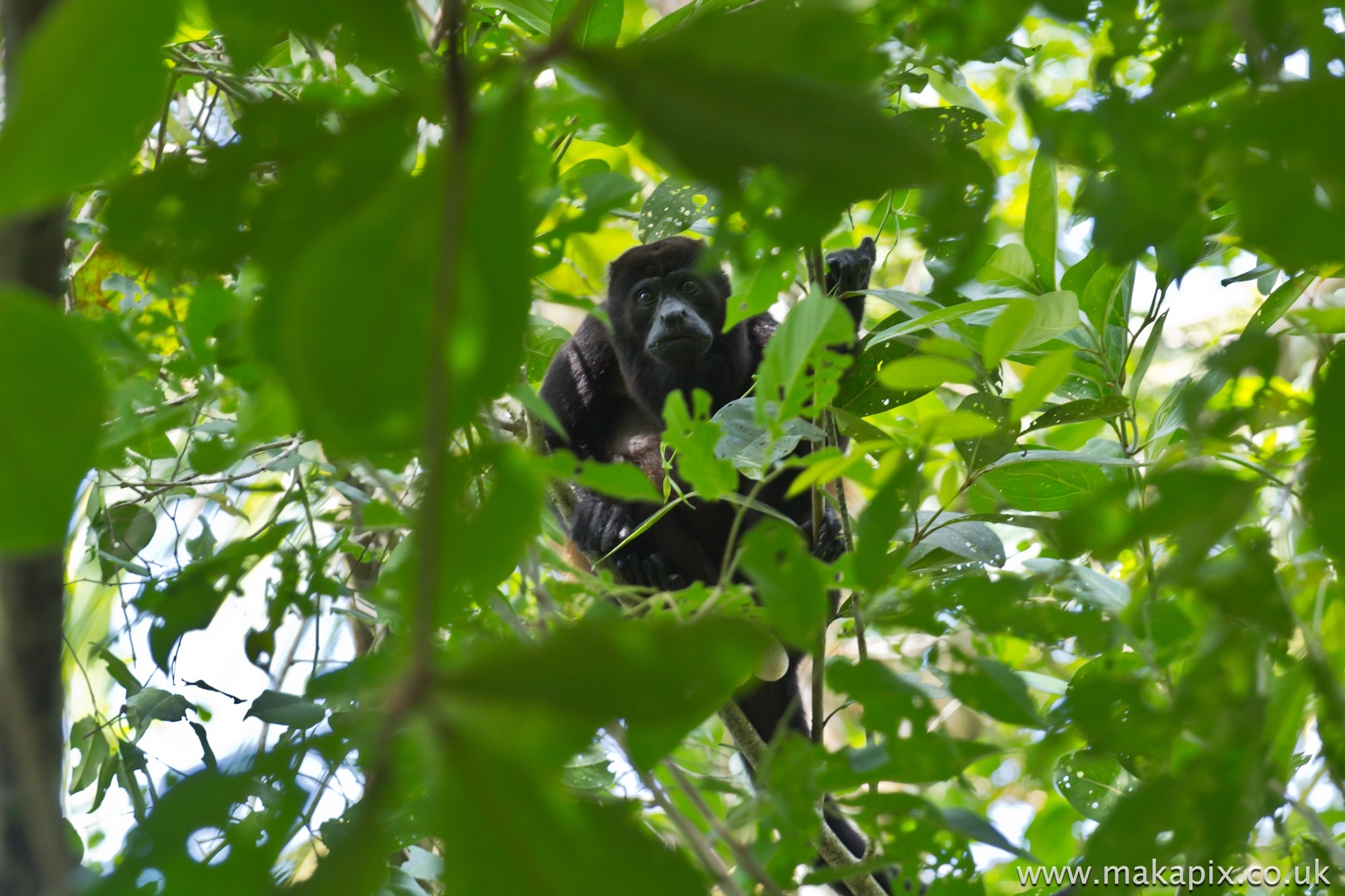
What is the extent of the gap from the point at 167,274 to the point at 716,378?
8.60 feet

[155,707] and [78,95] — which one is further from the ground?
[155,707]

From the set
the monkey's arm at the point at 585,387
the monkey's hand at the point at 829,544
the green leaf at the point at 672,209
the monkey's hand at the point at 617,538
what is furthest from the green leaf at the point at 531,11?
the monkey's arm at the point at 585,387

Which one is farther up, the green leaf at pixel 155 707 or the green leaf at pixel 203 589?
the green leaf at pixel 155 707

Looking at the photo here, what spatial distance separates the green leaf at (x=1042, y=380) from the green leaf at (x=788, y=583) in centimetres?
22

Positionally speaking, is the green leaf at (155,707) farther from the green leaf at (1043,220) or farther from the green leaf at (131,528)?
the green leaf at (1043,220)

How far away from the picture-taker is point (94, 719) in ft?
5.48

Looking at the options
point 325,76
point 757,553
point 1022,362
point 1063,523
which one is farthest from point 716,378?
point 1063,523

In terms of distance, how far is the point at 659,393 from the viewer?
3119mm

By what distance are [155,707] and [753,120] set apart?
142 cm

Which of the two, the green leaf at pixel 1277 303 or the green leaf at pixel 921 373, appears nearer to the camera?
the green leaf at pixel 921 373

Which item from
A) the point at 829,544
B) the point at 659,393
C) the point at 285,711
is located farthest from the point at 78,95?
the point at 659,393

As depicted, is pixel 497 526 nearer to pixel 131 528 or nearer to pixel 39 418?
pixel 39 418

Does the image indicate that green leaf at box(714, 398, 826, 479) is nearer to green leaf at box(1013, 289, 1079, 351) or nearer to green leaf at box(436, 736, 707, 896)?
green leaf at box(1013, 289, 1079, 351)

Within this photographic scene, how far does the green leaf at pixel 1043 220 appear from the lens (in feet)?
3.72
